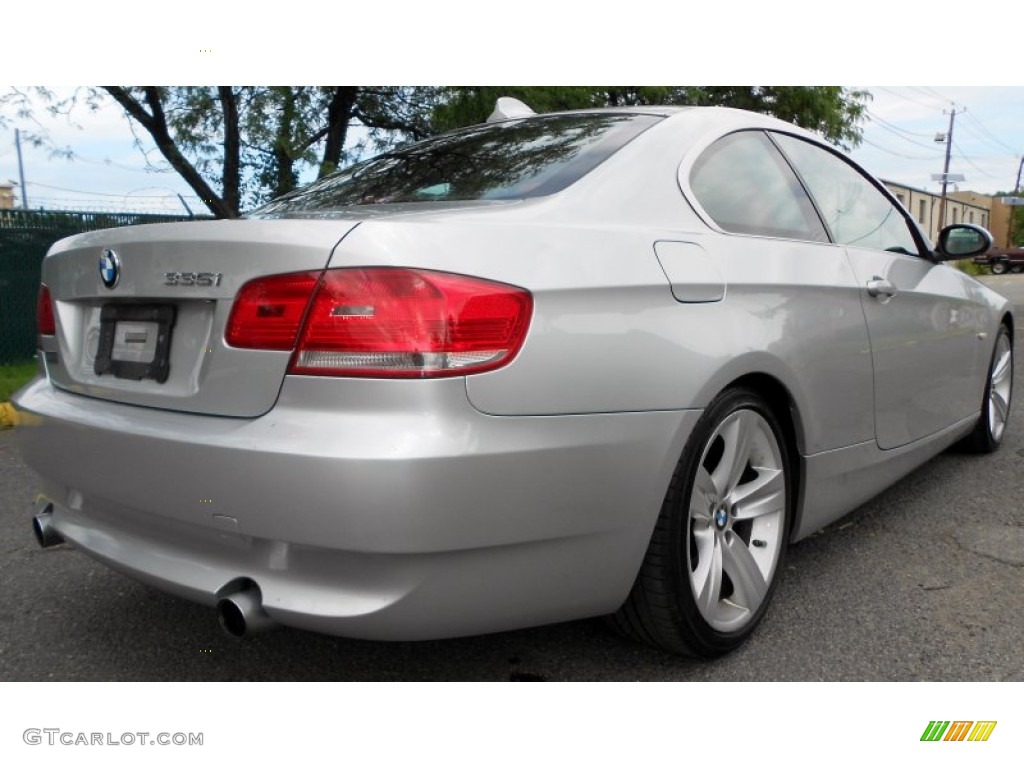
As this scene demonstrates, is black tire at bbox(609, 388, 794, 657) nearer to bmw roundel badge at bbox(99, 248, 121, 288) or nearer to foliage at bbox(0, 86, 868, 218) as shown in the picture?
bmw roundel badge at bbox(99, 248, 121, 288)

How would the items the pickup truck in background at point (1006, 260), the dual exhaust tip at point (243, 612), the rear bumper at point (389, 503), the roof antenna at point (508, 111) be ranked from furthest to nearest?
the pickup truck in background at point (1006, 260), the roof antenna at point (508, 111), the dual exhaust tip at point (243, 612), the rear bumper at point (389, 503)

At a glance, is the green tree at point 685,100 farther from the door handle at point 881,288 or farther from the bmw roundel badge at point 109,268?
the bmw roundel badge at point 109,268

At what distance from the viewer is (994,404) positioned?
450 centimetres

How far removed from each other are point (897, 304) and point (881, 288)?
0.50ft

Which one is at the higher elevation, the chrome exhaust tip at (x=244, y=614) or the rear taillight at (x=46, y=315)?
the rear taillight at (x=46, y=315)

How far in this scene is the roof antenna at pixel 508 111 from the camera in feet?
10.2

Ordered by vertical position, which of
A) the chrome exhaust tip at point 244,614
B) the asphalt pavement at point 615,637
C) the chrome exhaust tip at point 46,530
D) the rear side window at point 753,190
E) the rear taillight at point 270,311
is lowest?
the asphalt pavement at point 615,637

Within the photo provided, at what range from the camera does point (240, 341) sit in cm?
182

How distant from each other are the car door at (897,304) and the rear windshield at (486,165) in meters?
0.81

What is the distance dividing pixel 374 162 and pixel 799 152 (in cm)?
150

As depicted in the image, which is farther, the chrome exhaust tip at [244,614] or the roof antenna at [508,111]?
the roof antenna at [508,111]

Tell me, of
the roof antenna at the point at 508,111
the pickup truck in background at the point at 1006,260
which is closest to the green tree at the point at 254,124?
the roof antenna at the point at 508,111

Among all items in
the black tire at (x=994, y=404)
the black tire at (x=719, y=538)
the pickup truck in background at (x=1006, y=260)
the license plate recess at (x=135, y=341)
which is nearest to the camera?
the license plate recess at (x=135, y=341)

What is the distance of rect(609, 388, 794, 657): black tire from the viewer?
2.10 metres
